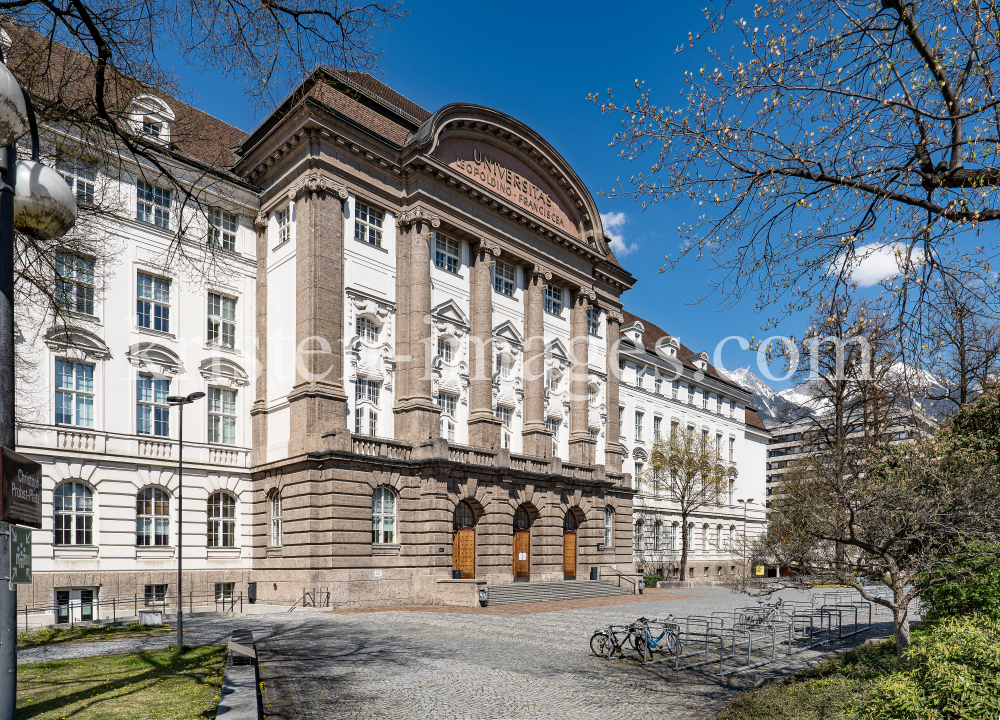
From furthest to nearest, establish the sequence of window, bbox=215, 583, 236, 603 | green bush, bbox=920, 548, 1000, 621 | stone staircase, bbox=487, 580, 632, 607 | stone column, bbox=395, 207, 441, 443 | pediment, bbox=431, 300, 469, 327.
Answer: pediment, bbox=431, 300, 469, 327 < stone staircase, bbox=487, 580, 632, 607 < stone column, bbox=395, 207, 441, 443 < window, bbox=215, 583, 236, 603 < green bush, bbox=920, 548, 1000, 621

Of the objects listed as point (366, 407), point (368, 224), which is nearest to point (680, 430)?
point (366, 407)

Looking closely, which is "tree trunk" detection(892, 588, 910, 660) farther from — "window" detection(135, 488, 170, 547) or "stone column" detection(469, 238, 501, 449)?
"window" detection(135, 488, 170, 547)

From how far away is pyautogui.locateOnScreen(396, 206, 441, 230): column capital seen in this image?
35625 mm

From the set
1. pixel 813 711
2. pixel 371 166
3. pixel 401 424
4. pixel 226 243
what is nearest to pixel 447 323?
pixel 401 424

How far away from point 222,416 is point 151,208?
950 cm

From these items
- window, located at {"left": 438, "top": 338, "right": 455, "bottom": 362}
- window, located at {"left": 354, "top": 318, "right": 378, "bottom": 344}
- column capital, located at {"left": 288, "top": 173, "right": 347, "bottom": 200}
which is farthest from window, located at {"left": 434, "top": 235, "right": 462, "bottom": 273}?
column capital, located at {"left": 288, "top": 173, "right": 347, "bottom": 200}

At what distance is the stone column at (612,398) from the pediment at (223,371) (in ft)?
76.3

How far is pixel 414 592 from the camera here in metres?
32.9

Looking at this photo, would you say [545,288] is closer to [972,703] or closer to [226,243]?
[226,243]

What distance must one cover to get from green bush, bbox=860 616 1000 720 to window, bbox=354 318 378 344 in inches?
1134

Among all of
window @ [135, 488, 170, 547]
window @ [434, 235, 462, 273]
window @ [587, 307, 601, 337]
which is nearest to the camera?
window @ [135, 488, 170, 547]

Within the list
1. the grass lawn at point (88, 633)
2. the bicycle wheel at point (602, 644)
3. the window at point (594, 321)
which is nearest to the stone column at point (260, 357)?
the grass lawn at point (88, 633)

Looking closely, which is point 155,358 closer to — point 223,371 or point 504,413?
point 223,371

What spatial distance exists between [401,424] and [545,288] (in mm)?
13946
